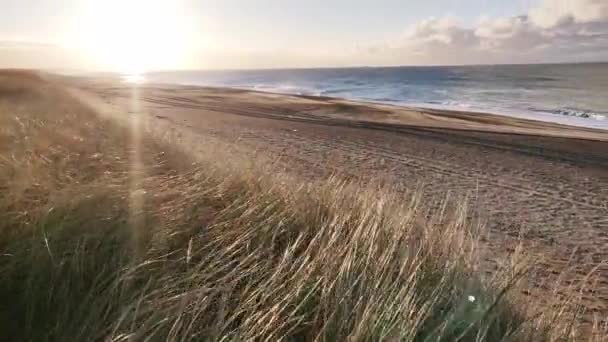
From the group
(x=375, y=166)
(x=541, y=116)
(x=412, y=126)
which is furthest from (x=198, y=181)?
(x=541, y=116)

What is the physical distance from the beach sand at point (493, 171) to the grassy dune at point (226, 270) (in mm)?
887

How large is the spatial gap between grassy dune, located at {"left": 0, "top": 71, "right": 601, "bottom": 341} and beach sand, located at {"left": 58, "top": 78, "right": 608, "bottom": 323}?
0.89 metres

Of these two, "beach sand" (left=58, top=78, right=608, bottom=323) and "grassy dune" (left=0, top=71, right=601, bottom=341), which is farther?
"beach sand" (left=58, top=78, right=608, bottom=323)

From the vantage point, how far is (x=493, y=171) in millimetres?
10789

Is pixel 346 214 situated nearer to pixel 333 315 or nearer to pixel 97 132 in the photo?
pixel 333 315

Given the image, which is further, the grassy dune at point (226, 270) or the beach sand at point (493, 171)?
the beach sand at point (493, 171)

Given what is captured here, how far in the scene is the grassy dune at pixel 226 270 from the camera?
6.89 feet

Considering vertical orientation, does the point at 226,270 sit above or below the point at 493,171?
above

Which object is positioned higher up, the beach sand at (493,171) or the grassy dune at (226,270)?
the grassy dune at (226,270)

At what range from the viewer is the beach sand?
5.56m

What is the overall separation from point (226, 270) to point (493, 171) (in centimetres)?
981

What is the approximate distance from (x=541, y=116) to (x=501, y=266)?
3187 centimetres

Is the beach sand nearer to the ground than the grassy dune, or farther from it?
nearer to the ground

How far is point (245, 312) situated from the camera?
2244 mm
